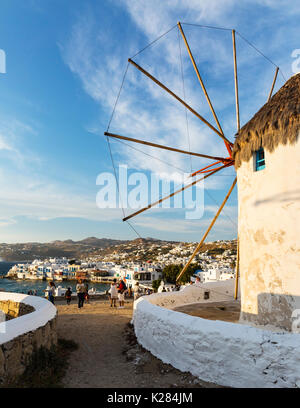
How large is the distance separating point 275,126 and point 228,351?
5.06 m

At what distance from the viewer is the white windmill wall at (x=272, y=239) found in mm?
6344

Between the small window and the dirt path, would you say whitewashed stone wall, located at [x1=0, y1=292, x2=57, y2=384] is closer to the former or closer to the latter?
the dirt path

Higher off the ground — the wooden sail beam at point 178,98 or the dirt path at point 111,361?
the wooden sail beam at point 178,98

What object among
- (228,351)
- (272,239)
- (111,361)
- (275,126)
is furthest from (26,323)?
(275,126)

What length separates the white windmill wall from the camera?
6344 millimetres

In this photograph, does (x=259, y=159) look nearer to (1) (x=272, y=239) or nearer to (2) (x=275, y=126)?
(2) (x=275, y=126)

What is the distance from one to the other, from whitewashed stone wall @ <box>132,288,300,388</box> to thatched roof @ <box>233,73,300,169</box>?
4309 mm

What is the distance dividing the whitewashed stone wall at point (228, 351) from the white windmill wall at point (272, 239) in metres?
2.02

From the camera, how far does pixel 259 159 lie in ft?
24.4

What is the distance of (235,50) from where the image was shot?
1068cm

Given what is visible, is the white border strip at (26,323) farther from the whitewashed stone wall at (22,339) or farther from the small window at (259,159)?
the small window at (259,159)

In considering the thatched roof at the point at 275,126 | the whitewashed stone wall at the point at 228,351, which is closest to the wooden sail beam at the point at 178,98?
the thatched roof at the point at 275,126

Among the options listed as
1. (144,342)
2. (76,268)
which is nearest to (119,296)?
(144,342)
